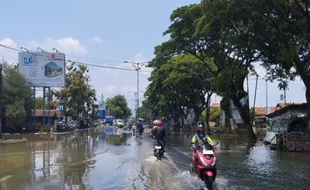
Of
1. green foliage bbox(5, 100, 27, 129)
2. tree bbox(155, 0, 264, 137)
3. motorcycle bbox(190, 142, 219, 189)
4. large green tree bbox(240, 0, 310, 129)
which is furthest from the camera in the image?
green foliage bbox(5, 100, 27, 129)

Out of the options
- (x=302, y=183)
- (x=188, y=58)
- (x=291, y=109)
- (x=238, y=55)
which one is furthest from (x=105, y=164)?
(x=188, y=58)

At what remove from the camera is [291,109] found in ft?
96.5

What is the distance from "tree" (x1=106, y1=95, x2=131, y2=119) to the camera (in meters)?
159

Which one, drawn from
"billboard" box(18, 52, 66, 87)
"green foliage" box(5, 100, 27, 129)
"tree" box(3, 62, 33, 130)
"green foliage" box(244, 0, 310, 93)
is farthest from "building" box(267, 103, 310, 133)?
"billboard" box(18, 52, 66, 87)

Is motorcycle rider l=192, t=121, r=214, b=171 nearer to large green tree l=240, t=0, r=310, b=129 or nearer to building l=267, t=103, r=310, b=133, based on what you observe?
large green tree l=240, t=0, r=310, b=129

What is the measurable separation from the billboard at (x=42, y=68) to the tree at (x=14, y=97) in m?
1.64

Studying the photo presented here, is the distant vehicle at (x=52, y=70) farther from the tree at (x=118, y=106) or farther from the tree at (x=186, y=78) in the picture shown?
the tree at (x=118, y=106)

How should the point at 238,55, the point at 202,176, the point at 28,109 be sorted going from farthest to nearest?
the point at 28,109
the point at 238,55
the point at 202,176

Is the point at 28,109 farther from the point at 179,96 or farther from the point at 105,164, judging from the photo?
the point at 105,164

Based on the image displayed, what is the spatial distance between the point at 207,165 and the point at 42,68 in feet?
168

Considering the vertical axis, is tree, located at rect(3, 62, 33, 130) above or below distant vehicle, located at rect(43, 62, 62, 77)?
below

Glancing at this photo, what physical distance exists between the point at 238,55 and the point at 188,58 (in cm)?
1569

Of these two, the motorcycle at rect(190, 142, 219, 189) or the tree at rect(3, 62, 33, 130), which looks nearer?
the motorcycle at rect(190, 142, 219, 189)

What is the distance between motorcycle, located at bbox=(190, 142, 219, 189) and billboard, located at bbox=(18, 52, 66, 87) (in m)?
50.2
